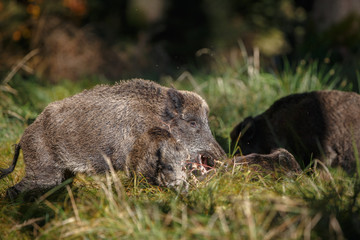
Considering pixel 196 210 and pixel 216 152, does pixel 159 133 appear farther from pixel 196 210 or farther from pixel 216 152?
pixel 196 210

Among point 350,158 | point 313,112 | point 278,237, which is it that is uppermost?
point 278,237

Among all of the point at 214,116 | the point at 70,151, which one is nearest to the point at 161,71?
the point at 214,116

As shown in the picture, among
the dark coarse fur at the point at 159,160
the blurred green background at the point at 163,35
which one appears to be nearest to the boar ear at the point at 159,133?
the dark coarse fur at the point at 159,160

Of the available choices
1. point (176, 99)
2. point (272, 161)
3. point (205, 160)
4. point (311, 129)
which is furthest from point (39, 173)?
point (311, 129)

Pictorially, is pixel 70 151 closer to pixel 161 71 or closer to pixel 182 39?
pixel 161 71

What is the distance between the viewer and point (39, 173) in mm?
3723

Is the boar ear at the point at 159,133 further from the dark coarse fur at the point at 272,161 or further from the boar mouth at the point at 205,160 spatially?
the dark coarse fur at the point at 272,161

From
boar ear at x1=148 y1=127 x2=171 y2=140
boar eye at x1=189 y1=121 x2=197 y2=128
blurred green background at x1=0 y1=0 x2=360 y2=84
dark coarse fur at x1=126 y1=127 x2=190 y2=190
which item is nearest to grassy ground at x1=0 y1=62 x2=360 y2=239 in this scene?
dark coarse fur at x1=126 y1=127 x2=190 y2=190

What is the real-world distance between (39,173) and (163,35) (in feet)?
41.5

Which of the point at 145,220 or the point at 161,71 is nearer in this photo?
the point at 145,220

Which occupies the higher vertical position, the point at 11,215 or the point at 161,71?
the point at 11,215

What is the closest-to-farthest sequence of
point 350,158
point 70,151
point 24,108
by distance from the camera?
point 70,151, point 350,158, point 24,108

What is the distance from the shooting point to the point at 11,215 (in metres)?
3.04

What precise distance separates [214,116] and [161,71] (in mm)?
5565
